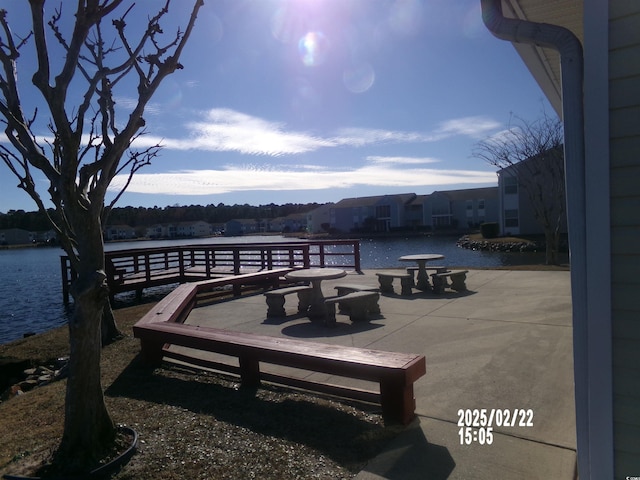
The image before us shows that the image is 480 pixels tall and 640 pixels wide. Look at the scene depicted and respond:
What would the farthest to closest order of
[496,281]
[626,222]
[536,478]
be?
[496,281], [536,478], [626,222]

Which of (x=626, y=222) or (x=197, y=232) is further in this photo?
(x=197, y=232)

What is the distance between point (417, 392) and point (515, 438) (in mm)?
1049

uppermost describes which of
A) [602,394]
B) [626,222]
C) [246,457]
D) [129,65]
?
[129,65]

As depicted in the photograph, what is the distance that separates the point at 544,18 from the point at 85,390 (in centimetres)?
455

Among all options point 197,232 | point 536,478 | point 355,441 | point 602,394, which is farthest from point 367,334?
point 197,232

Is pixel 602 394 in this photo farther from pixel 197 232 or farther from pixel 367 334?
pixel 197 232

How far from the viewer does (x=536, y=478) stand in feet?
8.76

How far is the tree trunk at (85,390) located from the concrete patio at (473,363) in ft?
6.30

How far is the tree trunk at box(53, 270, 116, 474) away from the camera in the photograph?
3172 mm

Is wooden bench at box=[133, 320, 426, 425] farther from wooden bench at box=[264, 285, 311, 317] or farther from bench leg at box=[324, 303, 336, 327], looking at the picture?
wooden bench at box=[264, 285, 311, 317]

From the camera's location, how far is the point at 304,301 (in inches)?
320

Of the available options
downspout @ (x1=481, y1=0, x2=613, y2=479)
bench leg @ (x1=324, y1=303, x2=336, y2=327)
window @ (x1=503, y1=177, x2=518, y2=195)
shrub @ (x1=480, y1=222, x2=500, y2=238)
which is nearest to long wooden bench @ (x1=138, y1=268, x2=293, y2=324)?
bench leg @ (x1=324, y1=303, x2=336, y2=327)
